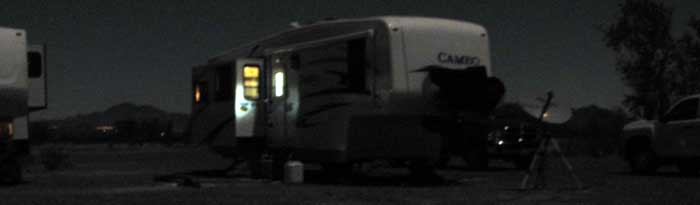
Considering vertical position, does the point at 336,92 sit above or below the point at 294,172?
above

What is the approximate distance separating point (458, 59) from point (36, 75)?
7.77 meters

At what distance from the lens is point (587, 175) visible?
63.5 feet

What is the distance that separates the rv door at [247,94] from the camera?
1742 cm

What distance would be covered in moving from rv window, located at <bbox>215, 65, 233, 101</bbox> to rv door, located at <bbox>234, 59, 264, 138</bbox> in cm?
85

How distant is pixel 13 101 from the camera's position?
53.6 ft

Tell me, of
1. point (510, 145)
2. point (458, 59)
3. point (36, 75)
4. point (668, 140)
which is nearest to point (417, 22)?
point (458, 59)

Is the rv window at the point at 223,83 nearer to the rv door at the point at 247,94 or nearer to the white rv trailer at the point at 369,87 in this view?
the rv door at the point at 247,94

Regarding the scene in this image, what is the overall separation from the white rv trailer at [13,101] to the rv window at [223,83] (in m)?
3.78

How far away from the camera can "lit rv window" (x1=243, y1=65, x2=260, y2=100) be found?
57.4 ft

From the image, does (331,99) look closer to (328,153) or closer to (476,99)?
(328,153)

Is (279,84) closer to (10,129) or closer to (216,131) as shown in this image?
(216,131)

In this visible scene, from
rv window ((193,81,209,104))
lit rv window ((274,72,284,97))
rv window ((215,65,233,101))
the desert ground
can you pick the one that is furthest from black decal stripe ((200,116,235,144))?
lit rv window ((274,72,284,97))

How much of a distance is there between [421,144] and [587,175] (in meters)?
5.36

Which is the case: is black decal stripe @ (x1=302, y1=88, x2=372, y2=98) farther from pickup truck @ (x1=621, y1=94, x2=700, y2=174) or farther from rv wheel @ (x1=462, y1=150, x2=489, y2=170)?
pickup truck @ (x1=621, y1=94, x2=700, y2=174)
